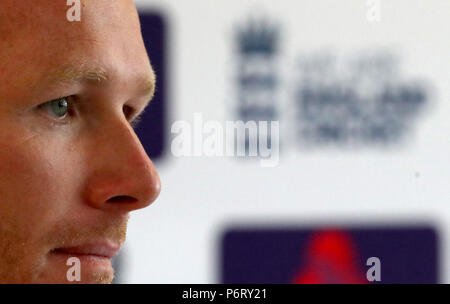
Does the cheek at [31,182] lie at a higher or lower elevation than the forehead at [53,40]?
lower

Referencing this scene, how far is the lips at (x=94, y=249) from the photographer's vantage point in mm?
636

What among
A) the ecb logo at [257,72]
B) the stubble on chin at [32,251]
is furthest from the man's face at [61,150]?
the ecb logo at [257,72]

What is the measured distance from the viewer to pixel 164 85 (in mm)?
1561

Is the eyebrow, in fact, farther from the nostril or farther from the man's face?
the nostril

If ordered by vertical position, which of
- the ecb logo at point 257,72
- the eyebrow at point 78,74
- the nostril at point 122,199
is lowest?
the nostril at point 122,199

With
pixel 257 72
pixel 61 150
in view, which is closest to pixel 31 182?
pixel 61 150

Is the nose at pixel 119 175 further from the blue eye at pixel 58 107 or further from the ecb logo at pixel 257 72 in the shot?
the ecb logo at pixel 257 72

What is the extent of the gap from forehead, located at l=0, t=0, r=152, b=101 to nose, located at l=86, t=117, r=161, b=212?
7 cm

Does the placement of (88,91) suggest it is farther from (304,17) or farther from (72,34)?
(304,17)

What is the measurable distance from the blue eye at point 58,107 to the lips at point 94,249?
0.13 meters

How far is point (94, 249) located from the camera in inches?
25.5

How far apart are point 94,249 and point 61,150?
0.33ft
